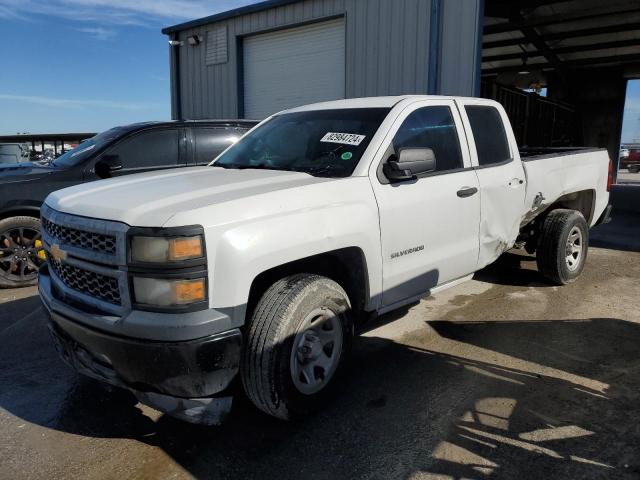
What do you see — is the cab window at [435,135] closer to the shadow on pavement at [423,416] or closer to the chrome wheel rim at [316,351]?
the chrome wheel rim at [316,351]

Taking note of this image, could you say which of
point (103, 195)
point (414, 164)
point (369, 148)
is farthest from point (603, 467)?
point (103, 195)

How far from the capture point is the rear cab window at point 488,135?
441 centimetres

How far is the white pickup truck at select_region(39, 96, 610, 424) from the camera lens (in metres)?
2.51

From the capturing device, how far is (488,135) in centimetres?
458

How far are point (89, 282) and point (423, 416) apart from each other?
2018mm

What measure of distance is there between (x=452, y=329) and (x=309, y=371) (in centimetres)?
186

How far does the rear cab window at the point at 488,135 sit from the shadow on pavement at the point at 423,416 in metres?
1.51

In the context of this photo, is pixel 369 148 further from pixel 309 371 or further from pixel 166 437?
pixel 166 437

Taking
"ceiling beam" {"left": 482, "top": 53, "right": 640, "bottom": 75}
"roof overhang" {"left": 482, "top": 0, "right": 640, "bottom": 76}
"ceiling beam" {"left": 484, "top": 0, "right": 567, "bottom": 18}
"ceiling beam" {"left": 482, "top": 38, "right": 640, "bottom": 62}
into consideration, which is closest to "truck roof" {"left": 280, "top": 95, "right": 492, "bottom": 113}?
"ceiling beam" {"left": 484, "top": 0, "right": 567, "bottom": 18}

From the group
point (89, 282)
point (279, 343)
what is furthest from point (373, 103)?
point (89, 282)

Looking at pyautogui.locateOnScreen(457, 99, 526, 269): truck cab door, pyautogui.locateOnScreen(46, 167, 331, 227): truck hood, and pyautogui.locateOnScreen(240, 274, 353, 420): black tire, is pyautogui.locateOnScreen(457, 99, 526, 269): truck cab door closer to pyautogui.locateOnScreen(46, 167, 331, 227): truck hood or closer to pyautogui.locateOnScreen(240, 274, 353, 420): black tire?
pyautogui.locateOnScreen(46, 167, 331, 227): truck hood

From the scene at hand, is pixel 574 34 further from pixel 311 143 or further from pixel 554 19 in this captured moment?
pixel 311 143

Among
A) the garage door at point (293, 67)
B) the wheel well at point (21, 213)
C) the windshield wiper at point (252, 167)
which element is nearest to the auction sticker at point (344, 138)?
the windshield wiper at point (252, 167)

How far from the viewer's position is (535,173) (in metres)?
4.99
